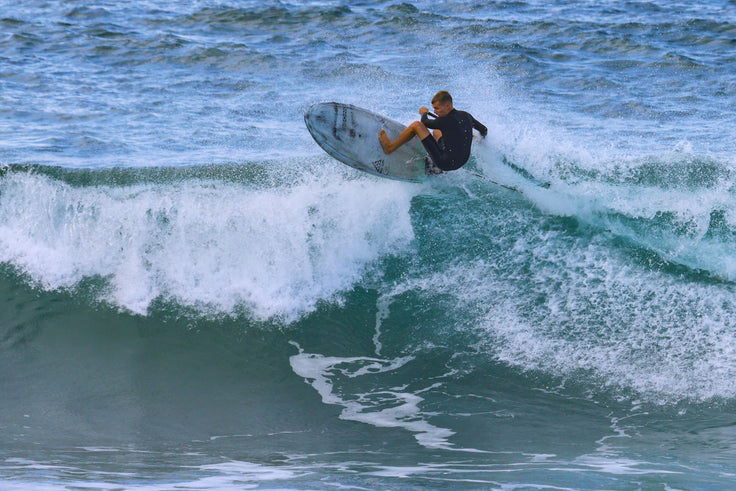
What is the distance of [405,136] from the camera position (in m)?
8.57

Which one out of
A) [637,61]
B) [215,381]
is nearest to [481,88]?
[637,61]

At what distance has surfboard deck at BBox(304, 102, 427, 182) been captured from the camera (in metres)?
8.88

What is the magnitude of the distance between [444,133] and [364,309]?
7.17ft

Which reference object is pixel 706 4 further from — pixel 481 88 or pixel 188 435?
pixel 188 435

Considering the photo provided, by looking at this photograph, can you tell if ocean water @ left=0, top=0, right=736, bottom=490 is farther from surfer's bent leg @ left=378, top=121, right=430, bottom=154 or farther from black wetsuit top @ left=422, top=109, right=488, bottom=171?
black wetsuit top @ left=422, top=109, right=488, bottom=171

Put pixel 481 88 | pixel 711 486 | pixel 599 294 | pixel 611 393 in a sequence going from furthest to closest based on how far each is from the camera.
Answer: pixel 481 88 → pixel 599 294 → pixel 611 393 → pixel 711 486

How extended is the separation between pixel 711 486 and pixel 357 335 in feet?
13.2

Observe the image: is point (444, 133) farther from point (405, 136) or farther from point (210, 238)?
point (210, 238)

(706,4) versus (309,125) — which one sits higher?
(706,4)

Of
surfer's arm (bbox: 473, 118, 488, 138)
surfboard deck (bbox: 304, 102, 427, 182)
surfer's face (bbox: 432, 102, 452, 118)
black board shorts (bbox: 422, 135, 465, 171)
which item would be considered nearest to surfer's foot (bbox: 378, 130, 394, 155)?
surfboard deck (bbox: 304, 102, 427, 182)

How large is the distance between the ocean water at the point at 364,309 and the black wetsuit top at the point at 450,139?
2.84 feet

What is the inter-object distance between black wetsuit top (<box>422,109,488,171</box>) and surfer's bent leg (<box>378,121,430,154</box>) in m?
0.09

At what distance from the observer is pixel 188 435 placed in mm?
6609

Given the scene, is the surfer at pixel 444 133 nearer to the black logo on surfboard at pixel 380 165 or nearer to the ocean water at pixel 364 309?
the black logo on surfboard at pixel 380 165
